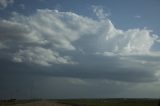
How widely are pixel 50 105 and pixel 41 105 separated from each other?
2.58 m

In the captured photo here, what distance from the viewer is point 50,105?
86688 mm

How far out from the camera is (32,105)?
8719 centimetres

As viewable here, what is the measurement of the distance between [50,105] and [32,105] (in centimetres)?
489

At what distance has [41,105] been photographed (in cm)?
8544

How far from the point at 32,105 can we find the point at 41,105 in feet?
10.4
